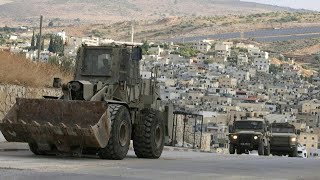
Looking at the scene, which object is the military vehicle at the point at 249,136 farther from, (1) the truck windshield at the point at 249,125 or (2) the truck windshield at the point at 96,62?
(2) the truck windshield at the point at 96,62

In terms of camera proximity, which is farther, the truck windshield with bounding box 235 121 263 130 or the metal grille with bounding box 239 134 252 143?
the truck windshield with bounding box 235 121 263 130

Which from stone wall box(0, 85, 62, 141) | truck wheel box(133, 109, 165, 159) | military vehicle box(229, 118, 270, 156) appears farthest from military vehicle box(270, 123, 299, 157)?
truck wheel box(133, 109, 165, 159)

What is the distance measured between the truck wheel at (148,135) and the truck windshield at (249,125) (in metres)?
18.1

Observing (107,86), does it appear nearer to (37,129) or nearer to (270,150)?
(37,129)

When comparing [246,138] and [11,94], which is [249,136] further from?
[11,94]

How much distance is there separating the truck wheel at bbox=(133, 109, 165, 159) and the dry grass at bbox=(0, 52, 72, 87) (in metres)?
9.98

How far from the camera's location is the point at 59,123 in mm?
22859

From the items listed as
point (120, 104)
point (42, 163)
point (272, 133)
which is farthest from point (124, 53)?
point (272, 133)

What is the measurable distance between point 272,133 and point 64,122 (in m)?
24.0

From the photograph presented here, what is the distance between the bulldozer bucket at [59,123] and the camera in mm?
22438

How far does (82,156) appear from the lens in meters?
24.8

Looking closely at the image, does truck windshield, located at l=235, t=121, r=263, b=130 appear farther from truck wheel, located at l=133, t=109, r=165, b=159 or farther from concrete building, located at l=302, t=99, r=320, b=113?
concrete building, located at l=302, t=99, r=320, b=113

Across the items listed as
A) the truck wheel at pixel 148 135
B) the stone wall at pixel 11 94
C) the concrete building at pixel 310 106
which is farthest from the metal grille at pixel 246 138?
the concrete building at pixel 310 106

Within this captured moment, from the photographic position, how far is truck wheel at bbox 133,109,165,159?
25219 millimetres
